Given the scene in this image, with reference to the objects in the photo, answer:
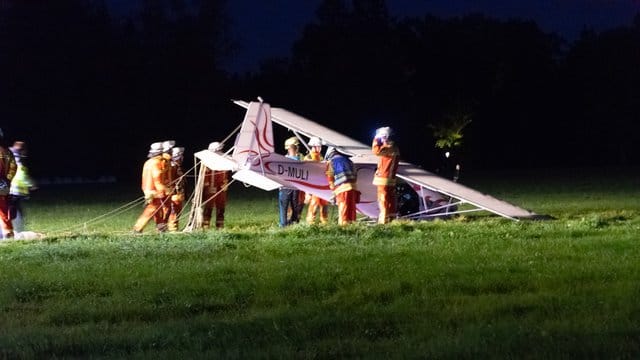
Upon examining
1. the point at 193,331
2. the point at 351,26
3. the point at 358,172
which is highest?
the point at 351,26

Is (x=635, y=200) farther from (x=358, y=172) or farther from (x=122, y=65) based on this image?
(x=122, y=65)

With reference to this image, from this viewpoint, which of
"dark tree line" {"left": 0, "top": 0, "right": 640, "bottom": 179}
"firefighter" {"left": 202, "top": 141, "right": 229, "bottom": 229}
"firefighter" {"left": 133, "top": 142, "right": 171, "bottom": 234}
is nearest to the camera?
"firefighter" {"left": 133, "top": 142, "right": 171, "bottom": 234}

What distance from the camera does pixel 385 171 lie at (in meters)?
17.5

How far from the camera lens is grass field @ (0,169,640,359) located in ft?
25.0

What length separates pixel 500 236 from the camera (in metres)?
14.9

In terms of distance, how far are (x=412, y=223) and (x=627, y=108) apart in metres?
60.1

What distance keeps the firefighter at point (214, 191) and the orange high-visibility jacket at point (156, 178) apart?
41.9 inches

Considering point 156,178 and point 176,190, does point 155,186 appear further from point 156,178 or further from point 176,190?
point 176,190

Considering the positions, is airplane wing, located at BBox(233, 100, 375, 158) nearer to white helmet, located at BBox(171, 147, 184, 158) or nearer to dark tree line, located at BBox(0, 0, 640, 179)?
white helmet, located at BBox(171, 147, 184, 158)

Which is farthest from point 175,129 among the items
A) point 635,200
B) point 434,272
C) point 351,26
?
point 434,272

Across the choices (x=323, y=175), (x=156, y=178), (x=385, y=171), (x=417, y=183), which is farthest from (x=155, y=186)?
(x=417, y=183)

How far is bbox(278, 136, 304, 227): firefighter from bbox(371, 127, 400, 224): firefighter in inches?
91.8

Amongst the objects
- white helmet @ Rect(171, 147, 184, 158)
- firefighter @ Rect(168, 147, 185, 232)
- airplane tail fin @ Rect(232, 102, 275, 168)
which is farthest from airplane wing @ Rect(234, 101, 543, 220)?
firefighter @ Rect(168, 147, 185, 232)

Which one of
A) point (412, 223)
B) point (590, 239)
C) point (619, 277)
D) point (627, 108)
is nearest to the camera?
point (619, 277)
